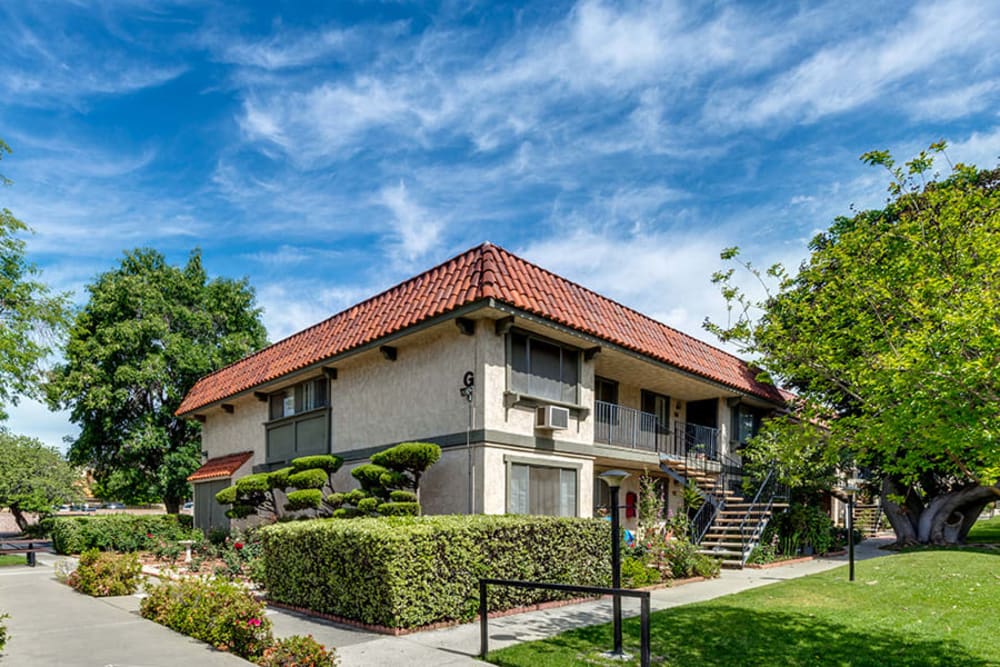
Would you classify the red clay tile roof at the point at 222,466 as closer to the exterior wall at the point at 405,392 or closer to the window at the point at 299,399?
the window at the point at 299,399

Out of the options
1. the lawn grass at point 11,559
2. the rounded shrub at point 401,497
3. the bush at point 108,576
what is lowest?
the lawn grass at point 11,559

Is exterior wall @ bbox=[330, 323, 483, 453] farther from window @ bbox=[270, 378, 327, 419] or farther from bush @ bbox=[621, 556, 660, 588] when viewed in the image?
bush @ bbox=[621, 556, 660, 588]

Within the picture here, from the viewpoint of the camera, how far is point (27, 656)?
26.6 feet

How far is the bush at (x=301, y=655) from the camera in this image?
6941 mm

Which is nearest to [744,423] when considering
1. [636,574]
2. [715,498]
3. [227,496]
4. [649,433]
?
[715,498]

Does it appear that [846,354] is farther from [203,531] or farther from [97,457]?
[97,457]

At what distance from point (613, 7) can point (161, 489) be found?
88.5 ft

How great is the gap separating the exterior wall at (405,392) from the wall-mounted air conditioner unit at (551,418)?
1.65 meters

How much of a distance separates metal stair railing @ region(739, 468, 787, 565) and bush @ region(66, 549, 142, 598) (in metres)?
13.4

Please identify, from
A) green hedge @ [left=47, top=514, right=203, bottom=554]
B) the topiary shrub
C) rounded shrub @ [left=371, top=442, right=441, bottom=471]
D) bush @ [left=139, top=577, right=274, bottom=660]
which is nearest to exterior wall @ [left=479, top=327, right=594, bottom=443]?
rounded shrub @ [left=371, top=442, right=441, bottom=471]

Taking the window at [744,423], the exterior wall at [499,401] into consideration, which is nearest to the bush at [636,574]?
the exterior wall at [499,401]

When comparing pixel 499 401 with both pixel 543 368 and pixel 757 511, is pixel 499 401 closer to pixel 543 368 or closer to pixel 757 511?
pixel 543 368

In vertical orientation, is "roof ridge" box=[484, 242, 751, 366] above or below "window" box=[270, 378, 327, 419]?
above

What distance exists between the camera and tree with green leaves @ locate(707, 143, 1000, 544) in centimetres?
636
